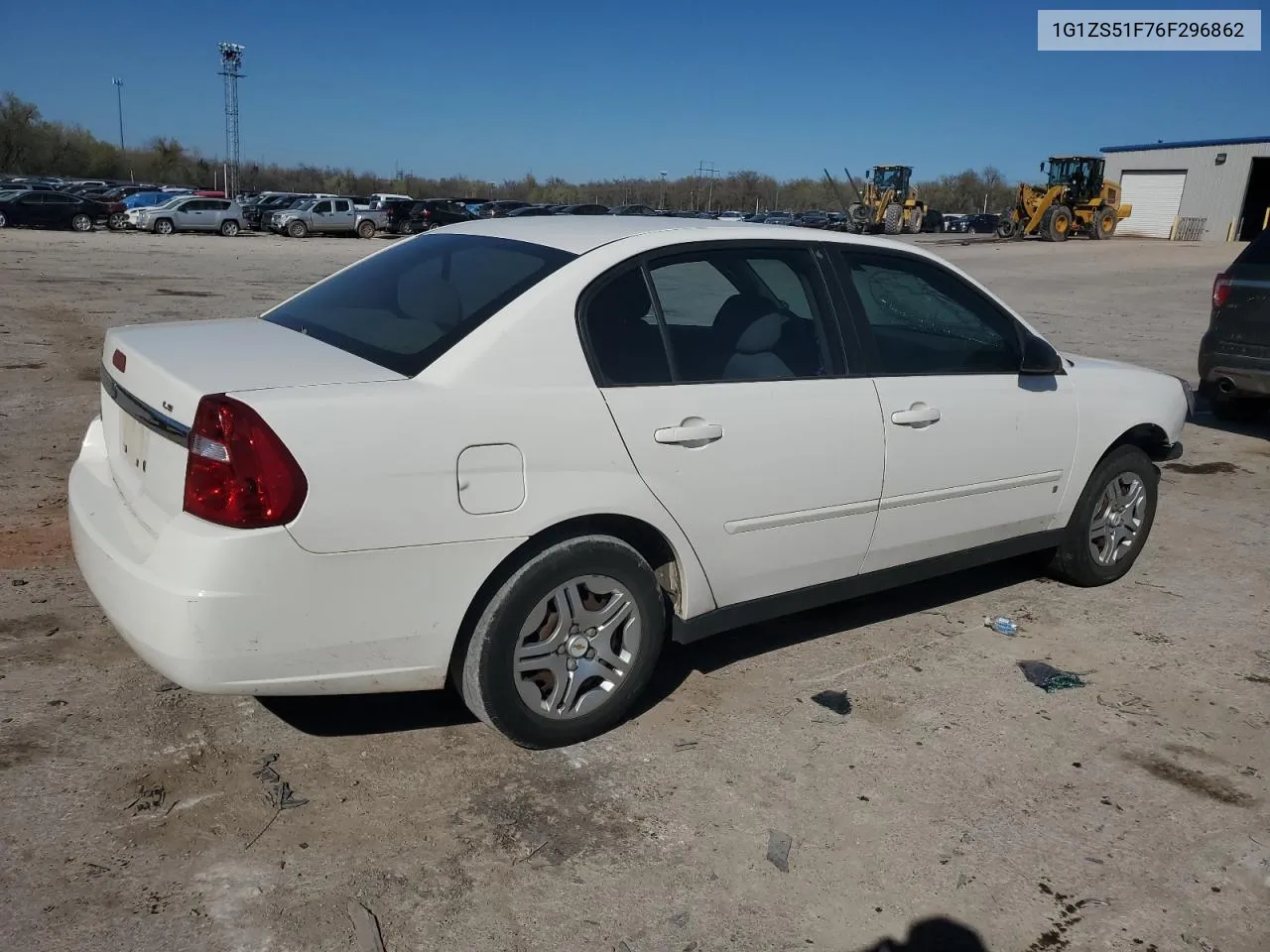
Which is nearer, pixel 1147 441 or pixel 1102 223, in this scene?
pixel 1147 441

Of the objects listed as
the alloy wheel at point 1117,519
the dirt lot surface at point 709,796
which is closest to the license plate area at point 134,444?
the dirt lot surface at point 709,796

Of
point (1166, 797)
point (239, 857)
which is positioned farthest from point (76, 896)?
point (1166, 797)

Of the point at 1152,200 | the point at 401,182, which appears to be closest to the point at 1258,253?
the point at 1152,200

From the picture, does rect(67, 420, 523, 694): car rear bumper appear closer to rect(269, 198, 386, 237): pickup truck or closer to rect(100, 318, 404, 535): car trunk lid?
rect(100, 318, 404, 535): car trunk lid

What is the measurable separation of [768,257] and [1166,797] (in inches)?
89.2

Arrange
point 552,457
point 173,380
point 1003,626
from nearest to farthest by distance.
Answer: point 173,380 < point 552,457 < point 1003,626

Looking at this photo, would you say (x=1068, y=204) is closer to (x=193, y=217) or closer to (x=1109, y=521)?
(x=193, y=217)

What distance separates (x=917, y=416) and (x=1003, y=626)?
1205 millimetres

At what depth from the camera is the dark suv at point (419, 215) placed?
1602 inches

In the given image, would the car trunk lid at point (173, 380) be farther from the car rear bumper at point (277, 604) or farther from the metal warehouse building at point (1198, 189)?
the metal warehouse building at point (1198, 189)

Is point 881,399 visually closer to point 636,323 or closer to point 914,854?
point 636,323

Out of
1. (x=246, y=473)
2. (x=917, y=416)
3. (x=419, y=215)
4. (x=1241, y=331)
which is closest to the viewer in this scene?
(x=246, y=473)

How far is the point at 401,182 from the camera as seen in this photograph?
110 meters

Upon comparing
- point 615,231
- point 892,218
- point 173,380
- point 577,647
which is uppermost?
point 892,218
